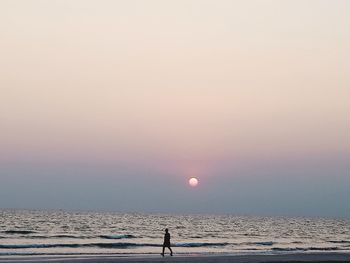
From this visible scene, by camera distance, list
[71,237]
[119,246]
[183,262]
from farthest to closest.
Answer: [71,237]
[119,246]
[183,262]

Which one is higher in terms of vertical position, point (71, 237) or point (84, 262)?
point (71, 237)

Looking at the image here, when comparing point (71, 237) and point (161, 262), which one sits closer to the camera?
point (161, 262)

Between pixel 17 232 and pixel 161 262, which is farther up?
pixel 17 232

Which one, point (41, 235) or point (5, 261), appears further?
point (41, 235)

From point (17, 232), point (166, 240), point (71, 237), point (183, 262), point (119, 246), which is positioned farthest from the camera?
point (17, 232)

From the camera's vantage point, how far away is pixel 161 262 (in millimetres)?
32438

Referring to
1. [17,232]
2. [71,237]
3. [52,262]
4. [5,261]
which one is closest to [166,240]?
[52,262]

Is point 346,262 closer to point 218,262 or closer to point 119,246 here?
point 218,262

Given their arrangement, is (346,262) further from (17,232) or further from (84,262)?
(17,232)

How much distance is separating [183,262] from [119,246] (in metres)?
24.4

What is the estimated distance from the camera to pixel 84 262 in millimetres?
32750

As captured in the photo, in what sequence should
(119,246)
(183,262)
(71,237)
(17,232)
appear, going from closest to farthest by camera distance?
1. (183,262)
2. (119,246)
3. (71,237)
4. (17,232)

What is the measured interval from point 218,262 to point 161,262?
3.37 metres

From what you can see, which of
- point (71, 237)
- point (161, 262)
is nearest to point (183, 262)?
point (161, 262)
